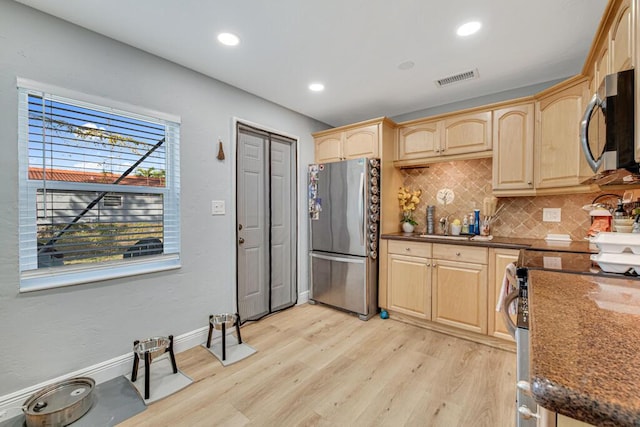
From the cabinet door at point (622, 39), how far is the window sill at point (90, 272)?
2949mm

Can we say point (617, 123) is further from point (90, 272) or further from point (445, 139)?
point (90, 272)

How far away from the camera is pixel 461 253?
2541 mm

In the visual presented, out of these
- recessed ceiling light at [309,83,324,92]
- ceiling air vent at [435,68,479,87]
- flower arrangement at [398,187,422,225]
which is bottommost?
flower arrangement at [398,187,422,225]

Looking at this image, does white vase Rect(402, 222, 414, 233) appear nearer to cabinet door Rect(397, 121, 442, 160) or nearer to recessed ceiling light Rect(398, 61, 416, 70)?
cabinet door Rect(397, 121, 442, 160)

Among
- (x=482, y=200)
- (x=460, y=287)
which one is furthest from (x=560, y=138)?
(x=460, y=287)

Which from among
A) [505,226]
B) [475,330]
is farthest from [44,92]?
[505,226]

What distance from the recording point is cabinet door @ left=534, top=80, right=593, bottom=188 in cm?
209

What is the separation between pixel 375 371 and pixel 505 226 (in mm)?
1983

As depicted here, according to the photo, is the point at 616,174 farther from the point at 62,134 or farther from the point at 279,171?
the point at 62,134

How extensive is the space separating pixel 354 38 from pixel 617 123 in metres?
1.54

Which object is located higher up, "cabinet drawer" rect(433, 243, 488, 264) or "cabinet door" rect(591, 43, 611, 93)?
"cabinet door" rect(591, 43, 611, 93)

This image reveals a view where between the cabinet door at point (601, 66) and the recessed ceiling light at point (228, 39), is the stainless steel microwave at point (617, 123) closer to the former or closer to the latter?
the cabinet door at point (601, 66)

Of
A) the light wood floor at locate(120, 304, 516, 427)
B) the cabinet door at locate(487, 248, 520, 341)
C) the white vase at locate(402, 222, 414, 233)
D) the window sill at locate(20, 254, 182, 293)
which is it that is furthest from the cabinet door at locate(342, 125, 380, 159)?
the window sill at locate(20, 254, 182, 293)

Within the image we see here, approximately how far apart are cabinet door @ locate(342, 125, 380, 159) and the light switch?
1.57 metres
